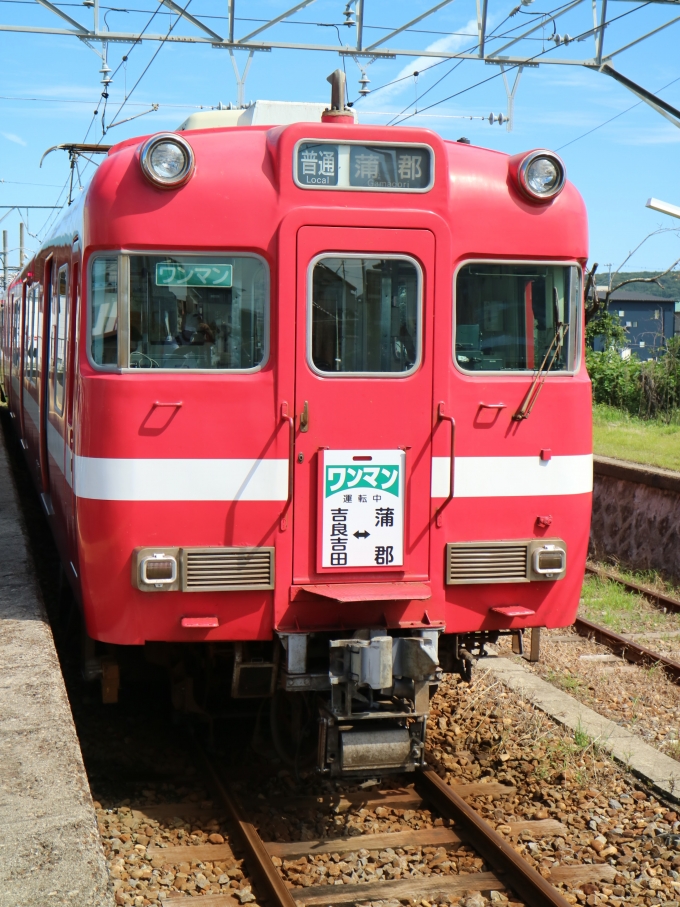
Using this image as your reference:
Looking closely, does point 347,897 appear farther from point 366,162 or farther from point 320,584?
point 366,162

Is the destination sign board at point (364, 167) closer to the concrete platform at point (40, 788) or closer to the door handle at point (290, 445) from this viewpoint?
the door handle at point (290, 445)

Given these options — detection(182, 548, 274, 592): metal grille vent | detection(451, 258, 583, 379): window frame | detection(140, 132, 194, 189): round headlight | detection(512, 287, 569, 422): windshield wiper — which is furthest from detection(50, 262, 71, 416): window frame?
detection(512, 287, 569, 422): windshield wiper

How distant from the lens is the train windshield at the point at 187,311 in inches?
201

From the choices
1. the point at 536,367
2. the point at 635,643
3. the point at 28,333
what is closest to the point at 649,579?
the point at 635,643

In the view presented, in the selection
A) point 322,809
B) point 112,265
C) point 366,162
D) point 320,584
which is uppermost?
point 366,162

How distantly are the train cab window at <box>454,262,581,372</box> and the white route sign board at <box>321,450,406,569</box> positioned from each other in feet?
2.33

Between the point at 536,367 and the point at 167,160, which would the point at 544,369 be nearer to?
the point at 536,367

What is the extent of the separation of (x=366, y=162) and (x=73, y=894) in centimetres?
354

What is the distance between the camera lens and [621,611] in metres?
10.2

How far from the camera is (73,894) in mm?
3338

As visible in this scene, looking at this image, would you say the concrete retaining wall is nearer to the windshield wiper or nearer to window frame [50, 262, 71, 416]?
the windshield wiper

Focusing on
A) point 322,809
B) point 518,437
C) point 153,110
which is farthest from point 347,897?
point 153,110

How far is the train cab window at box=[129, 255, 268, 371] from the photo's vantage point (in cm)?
511

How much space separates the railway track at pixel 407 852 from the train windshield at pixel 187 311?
2.38 meters
